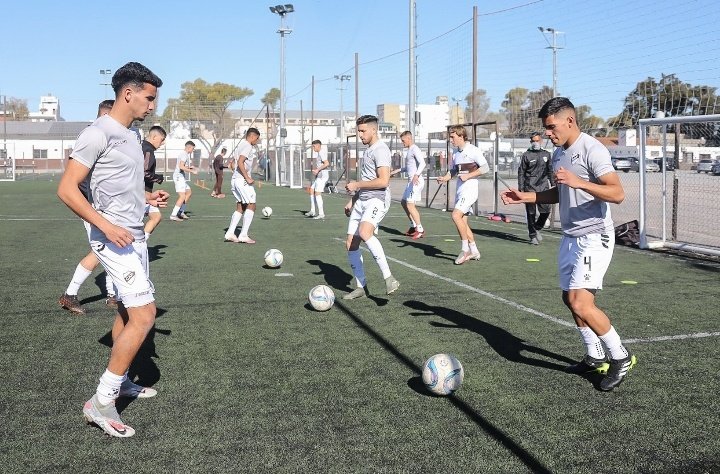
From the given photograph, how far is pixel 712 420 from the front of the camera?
4637 millimetres

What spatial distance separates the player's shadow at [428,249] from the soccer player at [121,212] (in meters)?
8.05

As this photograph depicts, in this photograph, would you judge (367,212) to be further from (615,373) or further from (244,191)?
(244,191)

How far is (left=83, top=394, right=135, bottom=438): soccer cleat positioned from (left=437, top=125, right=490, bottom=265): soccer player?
25.2 ft

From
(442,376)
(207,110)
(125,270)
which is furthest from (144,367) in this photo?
(207,110)

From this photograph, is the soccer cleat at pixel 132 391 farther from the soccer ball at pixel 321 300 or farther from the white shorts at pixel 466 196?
the white shorts at pixel 466 196

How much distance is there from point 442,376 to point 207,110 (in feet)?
226

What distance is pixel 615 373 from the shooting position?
17.3 ft

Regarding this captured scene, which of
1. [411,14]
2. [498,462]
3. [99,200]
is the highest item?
[411,14]

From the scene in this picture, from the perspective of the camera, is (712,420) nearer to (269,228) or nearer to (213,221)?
(269,228)

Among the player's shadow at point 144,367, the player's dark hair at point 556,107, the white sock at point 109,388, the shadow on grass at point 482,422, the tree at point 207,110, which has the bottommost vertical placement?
the shadow on grass at point 482,422

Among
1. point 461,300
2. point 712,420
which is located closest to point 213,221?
point 461,300

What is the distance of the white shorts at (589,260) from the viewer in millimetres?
5352

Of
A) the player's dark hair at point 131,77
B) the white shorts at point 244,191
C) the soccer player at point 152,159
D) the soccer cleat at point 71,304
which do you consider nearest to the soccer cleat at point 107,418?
the player's dark hair at point 131,77

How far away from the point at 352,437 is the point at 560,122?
2.71m
